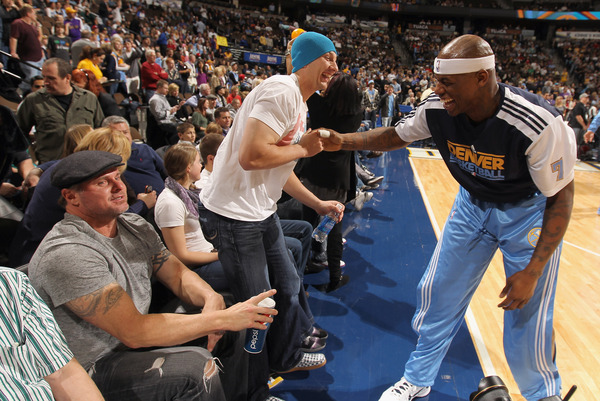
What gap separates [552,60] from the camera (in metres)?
28.4

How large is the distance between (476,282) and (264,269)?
114 centimetres

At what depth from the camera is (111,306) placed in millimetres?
1410

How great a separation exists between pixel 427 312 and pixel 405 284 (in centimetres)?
136

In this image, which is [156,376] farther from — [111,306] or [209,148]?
[209,148]

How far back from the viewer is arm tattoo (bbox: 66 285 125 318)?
1373mm

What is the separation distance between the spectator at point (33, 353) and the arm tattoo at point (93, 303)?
0.12 m

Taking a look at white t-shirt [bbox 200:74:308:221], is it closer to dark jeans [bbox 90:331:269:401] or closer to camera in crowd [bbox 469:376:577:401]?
dark jeans [bbox 90:331:269:401]

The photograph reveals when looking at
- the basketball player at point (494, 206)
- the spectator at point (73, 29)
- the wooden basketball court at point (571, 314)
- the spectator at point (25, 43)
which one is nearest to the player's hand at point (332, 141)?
the basketball player at point (494, 206)

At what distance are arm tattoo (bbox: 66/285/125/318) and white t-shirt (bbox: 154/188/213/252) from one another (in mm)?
912

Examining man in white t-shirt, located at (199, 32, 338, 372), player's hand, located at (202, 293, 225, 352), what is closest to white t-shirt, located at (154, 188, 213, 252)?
man in white t-shirt, located at (199, 32, 338, 372)

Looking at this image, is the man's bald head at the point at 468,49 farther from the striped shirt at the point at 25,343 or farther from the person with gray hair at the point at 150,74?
the person with gray hair at the point at 150,74

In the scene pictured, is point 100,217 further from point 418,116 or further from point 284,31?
point 284,31

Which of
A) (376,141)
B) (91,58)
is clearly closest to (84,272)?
(376,141)

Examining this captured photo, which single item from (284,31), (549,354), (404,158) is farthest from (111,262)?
(284,31)
